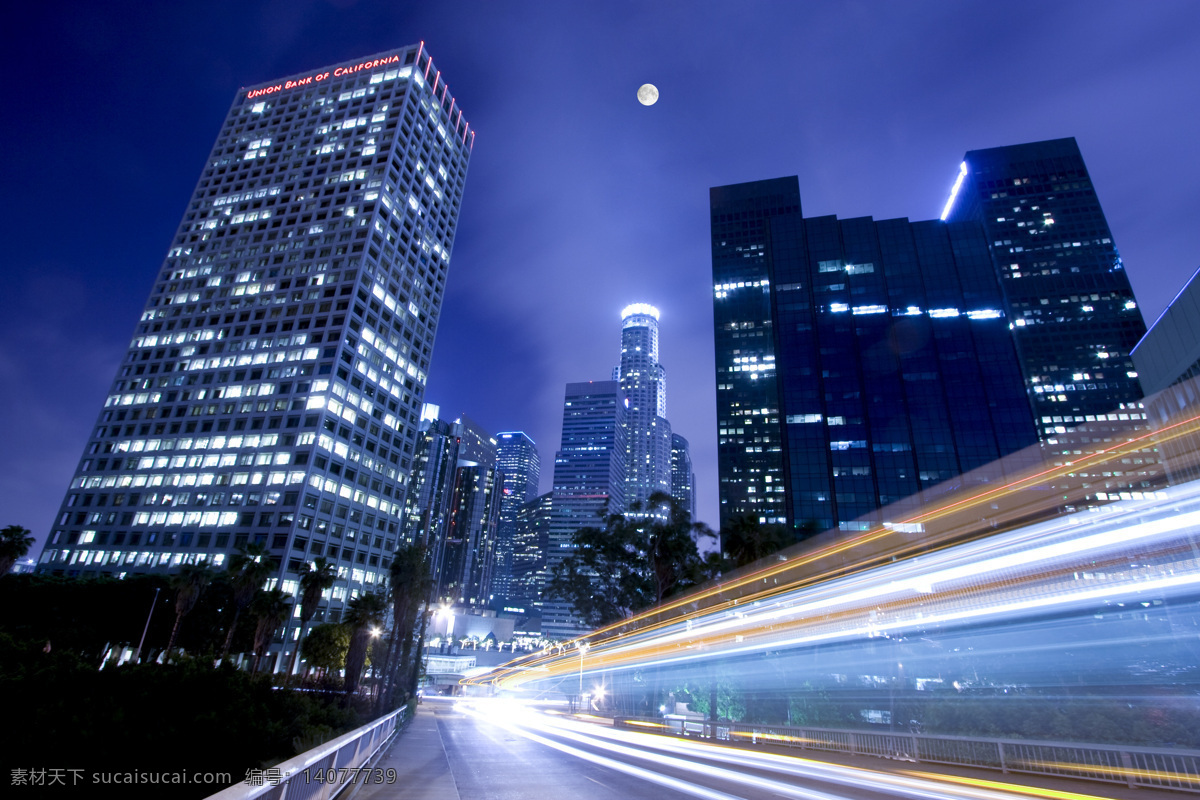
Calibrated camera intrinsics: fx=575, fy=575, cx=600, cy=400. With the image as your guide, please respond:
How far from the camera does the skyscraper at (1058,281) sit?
456 feet

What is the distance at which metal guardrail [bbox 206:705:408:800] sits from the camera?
4426 mm

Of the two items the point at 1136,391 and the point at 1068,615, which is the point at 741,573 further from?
the point at 1136,391

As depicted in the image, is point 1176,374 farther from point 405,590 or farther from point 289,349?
point 289,349

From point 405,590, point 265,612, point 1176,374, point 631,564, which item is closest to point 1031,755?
→ point 631,564

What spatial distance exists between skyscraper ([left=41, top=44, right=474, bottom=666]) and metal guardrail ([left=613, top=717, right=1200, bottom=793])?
270 ft

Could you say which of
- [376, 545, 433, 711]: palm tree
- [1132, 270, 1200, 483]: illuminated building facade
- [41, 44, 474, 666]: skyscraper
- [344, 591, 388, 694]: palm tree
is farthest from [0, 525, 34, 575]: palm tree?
Result: [1132, 270, 1200, 483]: illuminated building facade

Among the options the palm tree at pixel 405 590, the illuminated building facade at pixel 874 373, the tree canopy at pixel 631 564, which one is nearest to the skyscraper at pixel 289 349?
the palm tree at pixel 405 590

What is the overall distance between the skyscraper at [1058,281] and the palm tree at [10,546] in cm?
17580

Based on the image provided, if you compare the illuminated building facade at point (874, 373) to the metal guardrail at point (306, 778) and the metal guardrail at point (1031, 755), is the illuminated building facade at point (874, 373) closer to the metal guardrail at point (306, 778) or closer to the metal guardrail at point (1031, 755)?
the metal guardrail at point (1031, 755)

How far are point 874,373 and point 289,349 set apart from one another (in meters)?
105

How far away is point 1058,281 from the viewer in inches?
5856

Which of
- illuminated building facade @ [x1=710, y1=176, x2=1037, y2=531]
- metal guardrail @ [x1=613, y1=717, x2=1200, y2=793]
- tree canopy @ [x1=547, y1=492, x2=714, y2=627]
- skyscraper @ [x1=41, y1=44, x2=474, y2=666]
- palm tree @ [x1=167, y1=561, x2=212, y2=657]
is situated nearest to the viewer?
metal guardrail @ [x1=613, y1=717, x2=1200, y2=793]

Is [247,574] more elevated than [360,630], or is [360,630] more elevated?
[247,574]

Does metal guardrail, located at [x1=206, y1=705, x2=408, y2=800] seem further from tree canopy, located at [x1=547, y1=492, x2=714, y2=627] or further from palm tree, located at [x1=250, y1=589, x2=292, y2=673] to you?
palm tree, located at [x1=250, y1=589, x2=292, y2=673]
